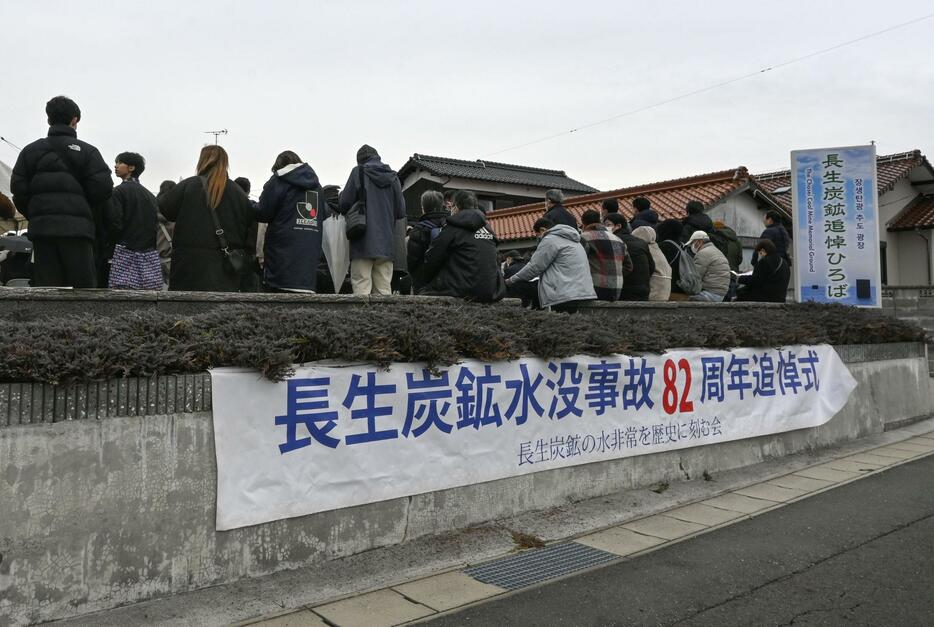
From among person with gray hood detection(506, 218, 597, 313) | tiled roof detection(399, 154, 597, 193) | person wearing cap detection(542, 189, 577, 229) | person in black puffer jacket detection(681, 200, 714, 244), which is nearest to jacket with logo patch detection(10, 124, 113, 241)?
person with gray hood detection(506, 218, 597, 313)

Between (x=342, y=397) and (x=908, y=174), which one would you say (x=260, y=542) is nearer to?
(x=342, y=397)

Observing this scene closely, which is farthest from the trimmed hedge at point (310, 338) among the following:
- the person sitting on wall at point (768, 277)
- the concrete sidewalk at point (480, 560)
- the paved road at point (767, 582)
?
the person sitting on wall at point (768, 277)

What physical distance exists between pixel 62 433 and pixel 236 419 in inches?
34.9

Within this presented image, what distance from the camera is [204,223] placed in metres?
6.09

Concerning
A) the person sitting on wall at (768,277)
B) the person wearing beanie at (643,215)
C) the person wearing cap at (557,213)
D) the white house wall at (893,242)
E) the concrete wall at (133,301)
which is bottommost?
the concrete wall at (133,301)

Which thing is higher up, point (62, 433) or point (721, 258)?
point (721, 258)

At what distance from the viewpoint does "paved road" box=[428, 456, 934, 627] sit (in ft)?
12.7

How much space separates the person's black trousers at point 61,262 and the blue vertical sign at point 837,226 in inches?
383

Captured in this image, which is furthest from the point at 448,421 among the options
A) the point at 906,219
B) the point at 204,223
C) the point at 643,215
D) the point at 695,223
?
the point at 906,219

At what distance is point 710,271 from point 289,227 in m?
5.94

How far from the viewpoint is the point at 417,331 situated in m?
5.19

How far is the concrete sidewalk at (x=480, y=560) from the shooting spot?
3879mm

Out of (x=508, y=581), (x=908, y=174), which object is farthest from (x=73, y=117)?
(x=908, y=174)

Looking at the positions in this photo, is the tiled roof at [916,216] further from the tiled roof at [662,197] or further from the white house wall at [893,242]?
the tiled roof at [662,197]
